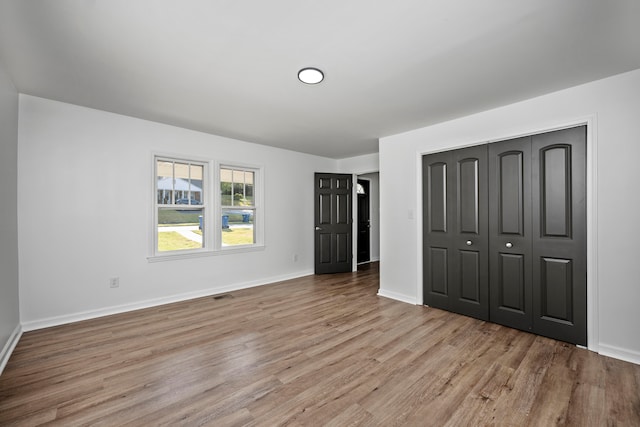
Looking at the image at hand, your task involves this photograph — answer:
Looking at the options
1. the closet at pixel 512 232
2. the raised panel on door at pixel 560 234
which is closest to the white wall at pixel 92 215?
the closet at pixel 512 232

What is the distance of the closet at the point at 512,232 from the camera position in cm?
268

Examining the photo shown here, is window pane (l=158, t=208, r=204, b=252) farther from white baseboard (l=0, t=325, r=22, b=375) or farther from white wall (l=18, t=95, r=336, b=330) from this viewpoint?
white baseboard (l=0, t=325, r=22, b=375)

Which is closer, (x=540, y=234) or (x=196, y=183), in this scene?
(x=540, y=234)

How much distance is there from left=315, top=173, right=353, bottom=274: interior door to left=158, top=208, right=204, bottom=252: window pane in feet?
7.56

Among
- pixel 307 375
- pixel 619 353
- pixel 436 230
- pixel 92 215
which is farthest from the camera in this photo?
pixel 436 230

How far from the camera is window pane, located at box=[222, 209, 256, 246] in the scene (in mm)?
4672

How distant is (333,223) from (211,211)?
2.50 meters

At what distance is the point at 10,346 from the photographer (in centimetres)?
250

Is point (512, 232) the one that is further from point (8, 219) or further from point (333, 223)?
point (8, 219)

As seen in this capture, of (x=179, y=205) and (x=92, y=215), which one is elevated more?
(x=179, y=205)

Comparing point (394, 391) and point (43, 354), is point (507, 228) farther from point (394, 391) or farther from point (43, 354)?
point (43, 354)

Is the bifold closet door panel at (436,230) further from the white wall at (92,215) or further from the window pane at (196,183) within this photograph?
the window pane at (196,183)

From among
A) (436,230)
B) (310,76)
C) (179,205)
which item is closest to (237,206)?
Answer: (179,205)

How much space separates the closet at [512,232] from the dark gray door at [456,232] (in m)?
0.01
